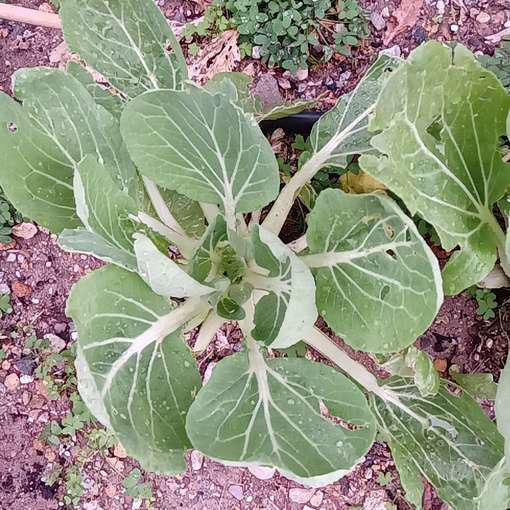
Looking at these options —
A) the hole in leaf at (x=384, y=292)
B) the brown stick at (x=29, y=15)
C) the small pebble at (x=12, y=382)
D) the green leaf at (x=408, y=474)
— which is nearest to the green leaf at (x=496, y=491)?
the green leaf at (x=408, y=474)

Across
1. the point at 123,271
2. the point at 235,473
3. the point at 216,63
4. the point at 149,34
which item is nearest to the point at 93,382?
the point at 123,271

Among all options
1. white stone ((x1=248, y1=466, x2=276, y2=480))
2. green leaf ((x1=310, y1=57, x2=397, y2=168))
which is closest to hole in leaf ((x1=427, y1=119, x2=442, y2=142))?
green leaf ((x1=310, y1=57, x2=397, y2=168))

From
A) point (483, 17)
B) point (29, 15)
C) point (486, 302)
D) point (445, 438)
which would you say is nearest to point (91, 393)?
point (445, 438)

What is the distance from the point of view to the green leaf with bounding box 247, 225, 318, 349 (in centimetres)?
92

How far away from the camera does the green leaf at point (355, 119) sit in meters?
1.23

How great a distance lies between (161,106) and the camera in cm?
99

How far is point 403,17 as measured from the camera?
1.54 meters

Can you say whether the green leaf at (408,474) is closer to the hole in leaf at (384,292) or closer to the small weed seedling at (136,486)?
the hole in leaf at (384,292)

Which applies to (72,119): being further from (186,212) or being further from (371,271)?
(371,271)

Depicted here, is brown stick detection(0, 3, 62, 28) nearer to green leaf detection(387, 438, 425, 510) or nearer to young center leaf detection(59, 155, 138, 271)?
young center leaf detection(59, 155, 138, 271)

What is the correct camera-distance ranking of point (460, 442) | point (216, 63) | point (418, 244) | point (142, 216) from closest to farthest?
point (418, 244) < point (142, 216) < point (460, 442) < point (216, 63)

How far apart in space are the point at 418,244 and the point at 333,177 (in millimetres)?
569

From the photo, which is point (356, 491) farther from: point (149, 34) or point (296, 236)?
point (149, 34)

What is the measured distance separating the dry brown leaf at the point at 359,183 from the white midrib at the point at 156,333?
0.39m
